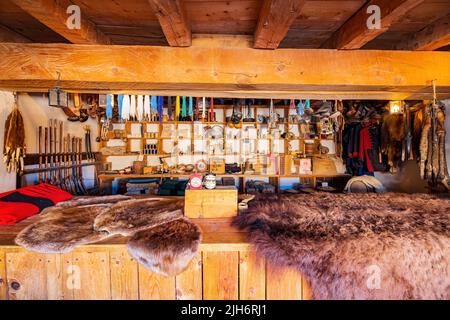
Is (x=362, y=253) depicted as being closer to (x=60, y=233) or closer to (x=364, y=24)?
(x=364, y=24)

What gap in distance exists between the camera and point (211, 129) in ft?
15.6

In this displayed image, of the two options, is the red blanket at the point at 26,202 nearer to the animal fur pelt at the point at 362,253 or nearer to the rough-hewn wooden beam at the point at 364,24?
the animal fur pelt at the point at 362,253

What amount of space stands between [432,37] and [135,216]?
2.32 meters

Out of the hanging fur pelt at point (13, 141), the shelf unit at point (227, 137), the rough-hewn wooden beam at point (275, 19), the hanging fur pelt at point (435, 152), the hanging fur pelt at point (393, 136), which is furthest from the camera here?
the shelf unit at point (227, 137)

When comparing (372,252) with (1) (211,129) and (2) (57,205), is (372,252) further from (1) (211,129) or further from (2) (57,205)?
(1) (211,129)

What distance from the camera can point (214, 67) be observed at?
1.61 meters

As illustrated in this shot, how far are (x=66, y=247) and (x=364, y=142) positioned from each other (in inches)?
178

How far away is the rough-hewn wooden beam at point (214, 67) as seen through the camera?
156 cm

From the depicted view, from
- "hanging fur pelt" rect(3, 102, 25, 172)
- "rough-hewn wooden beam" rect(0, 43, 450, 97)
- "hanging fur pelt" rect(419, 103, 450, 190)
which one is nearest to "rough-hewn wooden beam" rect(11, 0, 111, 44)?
"rough-hewn wooden beam" rect(0, 43, 450, 97)

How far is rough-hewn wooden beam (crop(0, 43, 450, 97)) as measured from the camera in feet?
5.13

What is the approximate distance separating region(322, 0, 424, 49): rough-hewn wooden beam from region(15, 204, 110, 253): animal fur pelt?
6.27 ft

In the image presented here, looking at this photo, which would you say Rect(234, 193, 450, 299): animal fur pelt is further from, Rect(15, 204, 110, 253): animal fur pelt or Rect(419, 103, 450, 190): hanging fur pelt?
Rect(419, 103, 450, 190): hanging fur pelt

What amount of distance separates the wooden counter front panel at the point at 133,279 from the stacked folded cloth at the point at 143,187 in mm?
3055

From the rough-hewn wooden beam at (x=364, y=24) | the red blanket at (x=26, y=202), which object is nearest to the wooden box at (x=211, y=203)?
the red blanket at (x=26, y=202)
